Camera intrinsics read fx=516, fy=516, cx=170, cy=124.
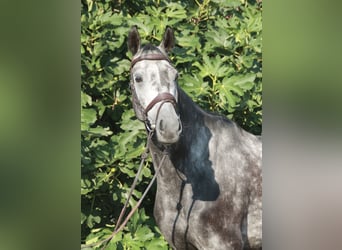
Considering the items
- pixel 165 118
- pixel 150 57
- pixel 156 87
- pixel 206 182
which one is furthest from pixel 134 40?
pixel 206 182

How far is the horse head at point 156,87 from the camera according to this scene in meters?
1.90

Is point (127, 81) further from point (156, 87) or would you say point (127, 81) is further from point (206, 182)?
point (206, 182)

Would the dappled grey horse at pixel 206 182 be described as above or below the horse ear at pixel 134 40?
below

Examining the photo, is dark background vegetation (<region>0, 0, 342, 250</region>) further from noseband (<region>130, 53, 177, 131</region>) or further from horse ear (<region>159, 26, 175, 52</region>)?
horse ear (<region>159, 26, 175, 52</region>)

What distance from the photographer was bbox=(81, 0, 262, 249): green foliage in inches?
82.4

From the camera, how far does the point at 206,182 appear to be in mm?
2184

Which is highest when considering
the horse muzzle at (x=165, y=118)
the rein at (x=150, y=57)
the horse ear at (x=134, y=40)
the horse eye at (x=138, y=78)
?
the horse ear at (x=134, y=40)

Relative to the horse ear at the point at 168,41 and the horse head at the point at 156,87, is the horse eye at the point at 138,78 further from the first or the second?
the horse ear at the point at 168,41

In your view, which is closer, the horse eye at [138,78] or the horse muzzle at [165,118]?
the horse muzzle at [165,118]

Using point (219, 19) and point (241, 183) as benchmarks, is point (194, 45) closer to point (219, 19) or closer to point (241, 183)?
point (219, 19)

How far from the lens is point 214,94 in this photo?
7.29 ft
